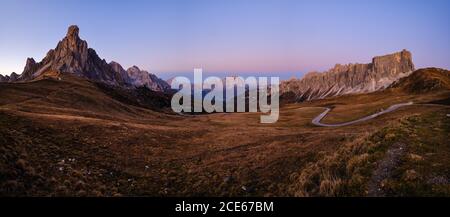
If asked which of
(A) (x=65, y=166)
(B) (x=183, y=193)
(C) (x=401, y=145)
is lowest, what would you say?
(B) (x=183, y=193)

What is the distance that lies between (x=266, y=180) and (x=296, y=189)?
166 inches

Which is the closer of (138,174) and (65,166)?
(65,166)

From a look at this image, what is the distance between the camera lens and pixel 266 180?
2177cm

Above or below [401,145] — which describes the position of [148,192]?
below

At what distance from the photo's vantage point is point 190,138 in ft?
150

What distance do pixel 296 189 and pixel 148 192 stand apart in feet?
31.0

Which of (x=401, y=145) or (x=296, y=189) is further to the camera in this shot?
(x=401, y=145)

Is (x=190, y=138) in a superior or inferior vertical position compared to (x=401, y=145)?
inferior
